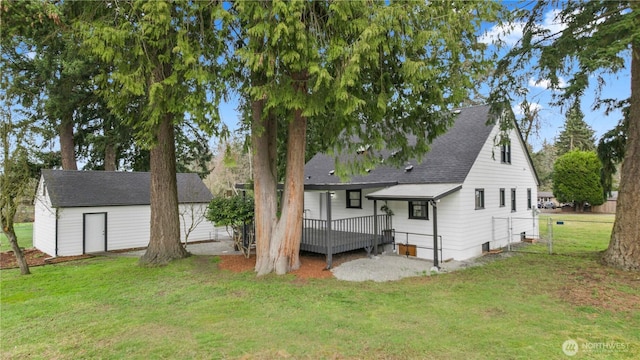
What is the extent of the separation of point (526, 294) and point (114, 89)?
11.2 metres

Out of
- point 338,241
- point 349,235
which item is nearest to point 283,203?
point 338,241

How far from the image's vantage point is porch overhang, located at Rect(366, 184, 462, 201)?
33.2 feet

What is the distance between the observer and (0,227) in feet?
30.0

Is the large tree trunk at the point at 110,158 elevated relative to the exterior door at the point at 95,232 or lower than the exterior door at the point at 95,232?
elevated

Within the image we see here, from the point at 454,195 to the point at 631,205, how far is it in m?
4.40

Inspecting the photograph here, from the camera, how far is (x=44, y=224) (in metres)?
14.5

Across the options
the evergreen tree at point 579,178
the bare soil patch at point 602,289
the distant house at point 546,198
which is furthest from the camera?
the distant house at point 546,198

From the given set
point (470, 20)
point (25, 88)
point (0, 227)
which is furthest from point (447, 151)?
point (25, 88)

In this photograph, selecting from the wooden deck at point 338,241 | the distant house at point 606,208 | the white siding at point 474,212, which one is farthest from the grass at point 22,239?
the distant house at point 606,208

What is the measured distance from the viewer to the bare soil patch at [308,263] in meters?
8.96

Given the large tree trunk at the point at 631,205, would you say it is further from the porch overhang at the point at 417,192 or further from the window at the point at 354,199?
the window at the point at 354,199

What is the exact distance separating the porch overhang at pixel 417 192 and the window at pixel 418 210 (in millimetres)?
634

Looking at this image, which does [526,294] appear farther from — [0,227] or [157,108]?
[0,227]

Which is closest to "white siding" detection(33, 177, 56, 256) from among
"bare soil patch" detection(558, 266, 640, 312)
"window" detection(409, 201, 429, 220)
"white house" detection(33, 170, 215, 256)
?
"white house" detection(33, 170, 215, 256)
